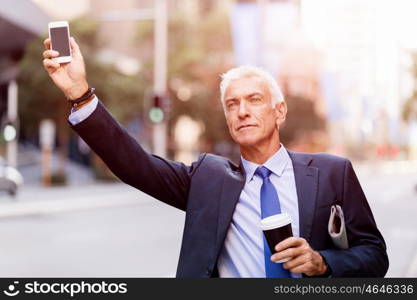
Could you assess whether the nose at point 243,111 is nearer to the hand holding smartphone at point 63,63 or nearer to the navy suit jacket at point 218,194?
the navy suit jacket at point 218,194

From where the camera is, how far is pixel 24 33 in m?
37.9

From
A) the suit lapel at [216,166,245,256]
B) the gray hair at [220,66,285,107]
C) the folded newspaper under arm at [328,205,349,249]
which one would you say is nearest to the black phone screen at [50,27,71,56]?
the gray hair at [220,66,285,107]

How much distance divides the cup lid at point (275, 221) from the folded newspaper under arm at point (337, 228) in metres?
0.17

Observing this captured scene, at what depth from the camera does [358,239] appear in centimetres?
225

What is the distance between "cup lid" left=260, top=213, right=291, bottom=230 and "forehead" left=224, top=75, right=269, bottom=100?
424mm

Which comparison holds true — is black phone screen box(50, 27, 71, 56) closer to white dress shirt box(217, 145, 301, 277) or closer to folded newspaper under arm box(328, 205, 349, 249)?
white dress shirt box(217, 145, 301, 277)

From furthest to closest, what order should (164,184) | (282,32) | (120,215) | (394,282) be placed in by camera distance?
(282,32)
(120,215)
(394,282)
(164,184)

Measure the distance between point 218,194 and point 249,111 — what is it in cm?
26

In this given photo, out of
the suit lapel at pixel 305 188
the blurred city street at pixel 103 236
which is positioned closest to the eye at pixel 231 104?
the suit lapel at pixel 305 188

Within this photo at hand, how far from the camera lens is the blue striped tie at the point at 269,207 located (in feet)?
6.91

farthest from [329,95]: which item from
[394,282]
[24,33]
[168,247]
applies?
[394,282]

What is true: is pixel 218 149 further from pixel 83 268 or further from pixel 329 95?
pixel 83 268

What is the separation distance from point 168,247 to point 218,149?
104ft

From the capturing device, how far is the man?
7.03 ft
